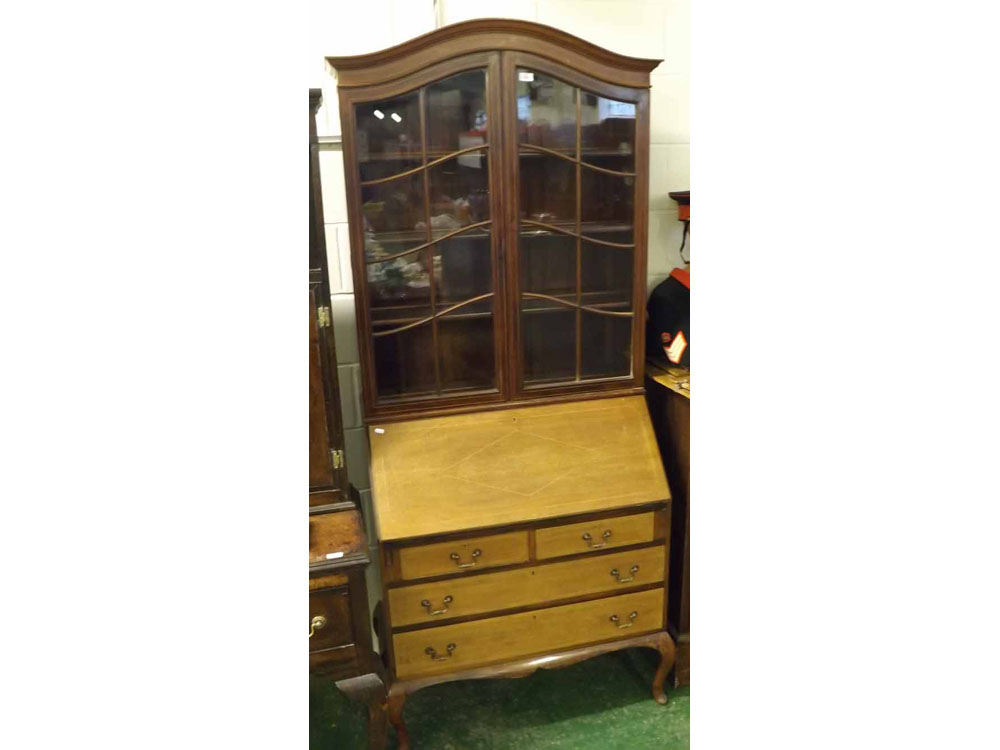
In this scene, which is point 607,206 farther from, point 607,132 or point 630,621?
point 630,621

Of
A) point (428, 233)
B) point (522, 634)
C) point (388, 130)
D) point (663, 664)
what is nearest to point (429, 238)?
point (428, 233)

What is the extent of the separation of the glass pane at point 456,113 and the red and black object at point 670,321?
74 cm

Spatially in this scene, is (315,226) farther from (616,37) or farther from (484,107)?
(616,37)

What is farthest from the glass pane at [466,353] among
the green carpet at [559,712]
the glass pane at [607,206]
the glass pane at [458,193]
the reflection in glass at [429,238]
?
the green carpet at [559,712]

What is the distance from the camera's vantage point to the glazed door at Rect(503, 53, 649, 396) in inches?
64.5

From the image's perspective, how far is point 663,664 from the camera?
1.77 metres

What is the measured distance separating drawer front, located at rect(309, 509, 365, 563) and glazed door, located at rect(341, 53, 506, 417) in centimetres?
34

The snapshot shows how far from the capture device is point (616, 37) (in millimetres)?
1960

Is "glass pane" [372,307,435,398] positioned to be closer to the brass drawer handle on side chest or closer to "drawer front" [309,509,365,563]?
"drawer front" [309,509,365,563]

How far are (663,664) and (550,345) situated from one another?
93 centimetres

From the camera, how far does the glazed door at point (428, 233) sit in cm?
157

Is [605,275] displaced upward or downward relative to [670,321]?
upward
